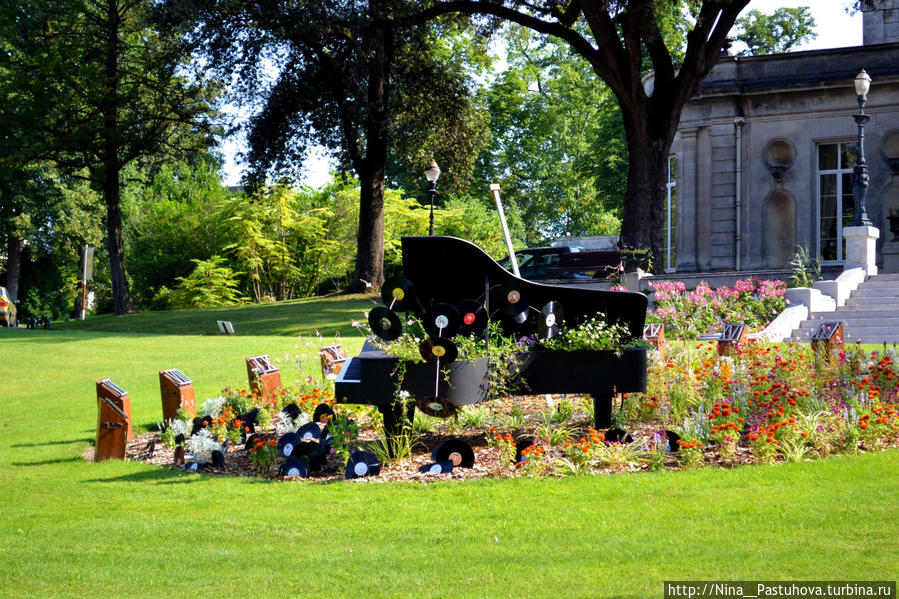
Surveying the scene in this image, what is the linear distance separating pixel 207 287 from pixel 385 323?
39.1m

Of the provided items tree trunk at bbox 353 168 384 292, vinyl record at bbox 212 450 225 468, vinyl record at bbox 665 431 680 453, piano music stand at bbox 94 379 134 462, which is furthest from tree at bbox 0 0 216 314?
vinyl record at bbox 665 431 680 453

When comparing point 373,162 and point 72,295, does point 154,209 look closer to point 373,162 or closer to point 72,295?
point 72,295

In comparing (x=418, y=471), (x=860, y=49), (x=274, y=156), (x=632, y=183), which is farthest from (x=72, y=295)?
(x=418, y=471)

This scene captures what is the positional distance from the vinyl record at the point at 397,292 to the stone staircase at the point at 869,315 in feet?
36.2

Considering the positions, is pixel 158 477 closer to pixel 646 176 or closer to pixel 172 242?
pixel 646 176

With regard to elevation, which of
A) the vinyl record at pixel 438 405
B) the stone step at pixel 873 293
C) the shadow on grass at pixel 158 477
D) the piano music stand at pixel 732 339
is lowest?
the shadow on grass at pixel 158 477

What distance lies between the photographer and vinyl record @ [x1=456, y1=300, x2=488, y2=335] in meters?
8.10

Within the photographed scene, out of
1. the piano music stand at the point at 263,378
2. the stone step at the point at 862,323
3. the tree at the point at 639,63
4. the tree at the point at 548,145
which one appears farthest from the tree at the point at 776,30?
the piano music stand at the point at 263,378

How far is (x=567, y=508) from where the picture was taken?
6824mm

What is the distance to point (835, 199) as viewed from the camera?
29.8 m

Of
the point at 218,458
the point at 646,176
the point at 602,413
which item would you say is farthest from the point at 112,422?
the point at 646,176

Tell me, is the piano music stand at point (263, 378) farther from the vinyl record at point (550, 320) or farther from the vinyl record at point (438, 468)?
the vinyl record at point (550, 320)

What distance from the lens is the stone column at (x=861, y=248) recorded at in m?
23.4

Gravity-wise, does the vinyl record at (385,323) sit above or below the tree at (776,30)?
below
